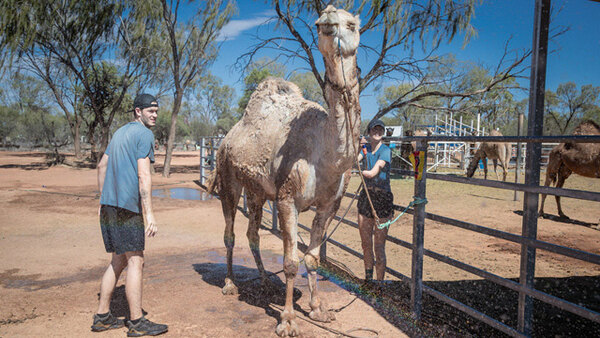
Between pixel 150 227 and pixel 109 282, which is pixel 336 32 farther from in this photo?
pixel 109 282

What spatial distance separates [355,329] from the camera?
3623 millimetres

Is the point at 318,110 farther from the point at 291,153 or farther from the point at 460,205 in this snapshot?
the point at 460,205

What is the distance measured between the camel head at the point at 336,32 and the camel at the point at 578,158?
7387 millimetres

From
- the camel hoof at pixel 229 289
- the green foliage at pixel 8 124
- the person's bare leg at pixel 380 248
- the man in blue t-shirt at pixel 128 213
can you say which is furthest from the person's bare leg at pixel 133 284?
the green foliage at pixel 8 124

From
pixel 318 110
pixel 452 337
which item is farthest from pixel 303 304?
pixel 318 110

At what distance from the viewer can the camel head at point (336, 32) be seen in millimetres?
2676

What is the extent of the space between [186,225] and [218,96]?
6644 cm

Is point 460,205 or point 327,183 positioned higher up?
point 327,183

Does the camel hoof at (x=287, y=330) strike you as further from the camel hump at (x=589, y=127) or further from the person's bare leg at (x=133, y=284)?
the camel hump at (x=589, y=127)

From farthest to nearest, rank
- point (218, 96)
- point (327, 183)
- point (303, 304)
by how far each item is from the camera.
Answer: point (218, 96), point (303, 304), point (327, 183)

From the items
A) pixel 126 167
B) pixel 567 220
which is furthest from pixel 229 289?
pixel 567 220

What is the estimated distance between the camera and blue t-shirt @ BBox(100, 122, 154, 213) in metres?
3.42

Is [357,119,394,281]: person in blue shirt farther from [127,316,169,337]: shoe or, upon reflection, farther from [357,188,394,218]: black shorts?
[127,316,169,337]: shoe

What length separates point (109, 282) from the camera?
347 cm
